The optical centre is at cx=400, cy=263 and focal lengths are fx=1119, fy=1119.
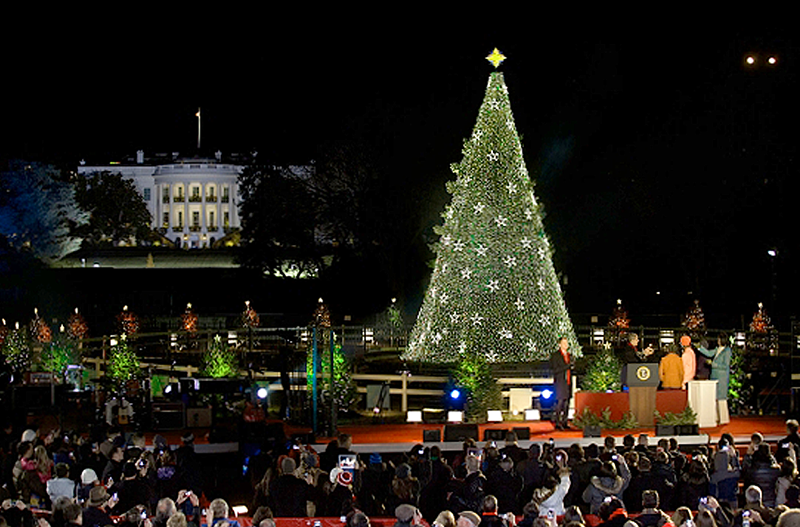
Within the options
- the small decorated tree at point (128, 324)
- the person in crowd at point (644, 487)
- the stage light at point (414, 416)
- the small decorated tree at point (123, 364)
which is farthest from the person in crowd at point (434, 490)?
the small decorated tree at point (128, 324)

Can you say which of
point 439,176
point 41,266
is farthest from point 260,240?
point 41,266

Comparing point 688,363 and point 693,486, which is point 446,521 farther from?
point 688,363

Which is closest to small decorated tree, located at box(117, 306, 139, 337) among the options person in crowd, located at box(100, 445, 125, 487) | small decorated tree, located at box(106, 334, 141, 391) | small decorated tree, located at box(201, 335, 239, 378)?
small decorated tree, located at box(106, 334, 141, 391)

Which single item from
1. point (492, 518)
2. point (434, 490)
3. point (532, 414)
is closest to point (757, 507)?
point (492, 518)

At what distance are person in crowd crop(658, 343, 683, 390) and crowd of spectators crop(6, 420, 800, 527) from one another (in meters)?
5.57

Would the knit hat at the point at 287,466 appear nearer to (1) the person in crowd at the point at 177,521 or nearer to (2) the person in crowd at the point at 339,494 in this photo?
(2) the person in crowd at the point at 339,494

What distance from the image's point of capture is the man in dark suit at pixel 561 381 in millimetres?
19812

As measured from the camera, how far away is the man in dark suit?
19.8 meters

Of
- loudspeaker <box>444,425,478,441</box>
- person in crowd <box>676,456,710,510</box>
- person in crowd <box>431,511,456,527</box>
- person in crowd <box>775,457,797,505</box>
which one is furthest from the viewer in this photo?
loudspeaker <box>444,425,478,441</box>

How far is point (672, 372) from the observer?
20281mm

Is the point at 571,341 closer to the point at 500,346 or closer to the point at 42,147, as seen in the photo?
the point at 500,346

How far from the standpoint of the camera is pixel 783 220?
153ft

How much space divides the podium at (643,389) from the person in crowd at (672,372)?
420 millimetres

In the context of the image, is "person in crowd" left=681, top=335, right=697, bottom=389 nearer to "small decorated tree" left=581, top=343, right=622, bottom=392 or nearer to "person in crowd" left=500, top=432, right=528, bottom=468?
"small decorated tree" left=581, top=343, right=622, bottom=392
